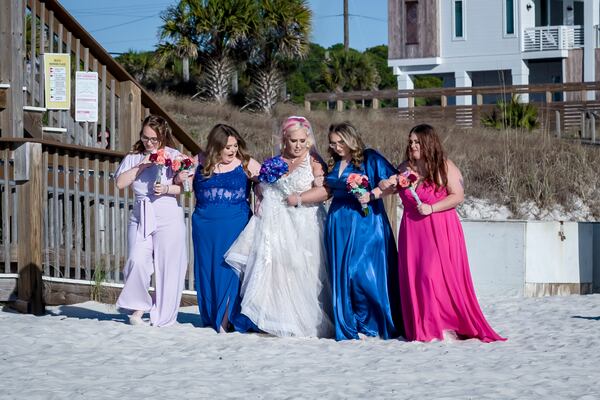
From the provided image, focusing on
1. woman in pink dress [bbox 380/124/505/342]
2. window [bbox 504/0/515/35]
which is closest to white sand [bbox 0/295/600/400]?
woman in pink dress [bbox 380/124/505/342]

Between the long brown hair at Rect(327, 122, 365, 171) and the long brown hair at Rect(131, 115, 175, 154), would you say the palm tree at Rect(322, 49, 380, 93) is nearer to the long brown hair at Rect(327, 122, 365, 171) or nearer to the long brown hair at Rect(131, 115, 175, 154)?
the long brown hair at Rect(131, 115, 175, 154)

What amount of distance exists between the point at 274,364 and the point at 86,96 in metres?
5.74

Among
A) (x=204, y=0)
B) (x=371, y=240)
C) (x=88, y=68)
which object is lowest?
(x=371, y=240)

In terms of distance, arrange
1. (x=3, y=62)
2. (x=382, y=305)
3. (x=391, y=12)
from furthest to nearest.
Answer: (x=391, y=12) → (x=3, y=62) → (x=382, y=305)

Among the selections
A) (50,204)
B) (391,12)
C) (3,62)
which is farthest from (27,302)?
(391,12)

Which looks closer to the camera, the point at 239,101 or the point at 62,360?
the point at 62,360

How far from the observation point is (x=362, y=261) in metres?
9.06

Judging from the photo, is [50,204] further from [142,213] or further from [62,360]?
[62,360]

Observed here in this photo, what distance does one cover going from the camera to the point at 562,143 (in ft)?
70.0

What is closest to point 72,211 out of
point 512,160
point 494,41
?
point 512,160

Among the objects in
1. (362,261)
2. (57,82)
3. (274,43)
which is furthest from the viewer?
(274,43)

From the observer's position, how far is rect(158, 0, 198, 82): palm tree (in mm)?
35312

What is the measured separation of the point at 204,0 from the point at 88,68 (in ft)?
77.7

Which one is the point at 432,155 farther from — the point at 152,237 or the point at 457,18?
the point at 457,18
